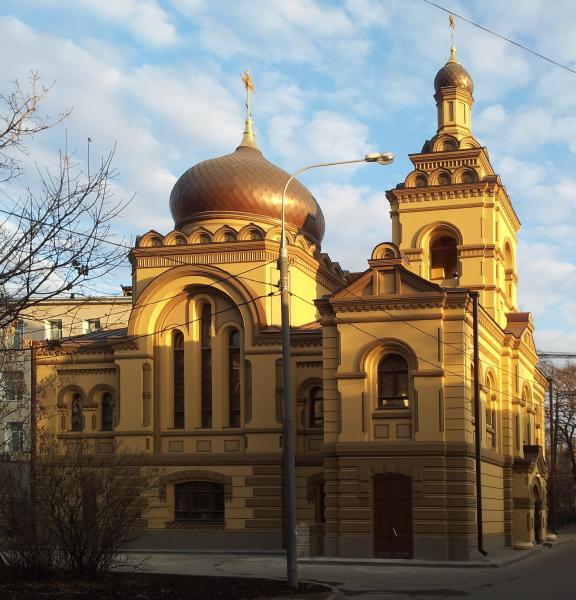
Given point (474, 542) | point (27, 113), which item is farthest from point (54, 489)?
Answer: point (474, 542)

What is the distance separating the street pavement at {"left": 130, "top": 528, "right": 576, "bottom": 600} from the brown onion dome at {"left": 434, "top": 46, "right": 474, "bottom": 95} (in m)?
16.7

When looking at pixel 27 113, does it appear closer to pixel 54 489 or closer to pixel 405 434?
pixel 54 489

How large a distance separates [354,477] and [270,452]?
17.6 feet

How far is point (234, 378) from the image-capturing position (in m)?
34.1

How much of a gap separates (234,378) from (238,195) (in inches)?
275

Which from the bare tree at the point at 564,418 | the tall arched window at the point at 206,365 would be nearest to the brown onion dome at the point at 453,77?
the tall arched window at the point at 206,365

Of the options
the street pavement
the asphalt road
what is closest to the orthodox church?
the street pavement

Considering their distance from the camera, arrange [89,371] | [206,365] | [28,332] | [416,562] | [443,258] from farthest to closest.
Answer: [89,371], [443,258], [206,365], [416,562], [28,332]

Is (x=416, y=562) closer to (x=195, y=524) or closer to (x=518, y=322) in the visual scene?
(x=195, y=524)

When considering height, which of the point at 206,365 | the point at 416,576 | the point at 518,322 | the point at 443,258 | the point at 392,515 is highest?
the point at 443,258

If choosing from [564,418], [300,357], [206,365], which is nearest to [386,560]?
[300,357]

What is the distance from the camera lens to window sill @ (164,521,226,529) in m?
32.7

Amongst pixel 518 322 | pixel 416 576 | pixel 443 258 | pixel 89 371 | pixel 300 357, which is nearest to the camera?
pixel 416 576

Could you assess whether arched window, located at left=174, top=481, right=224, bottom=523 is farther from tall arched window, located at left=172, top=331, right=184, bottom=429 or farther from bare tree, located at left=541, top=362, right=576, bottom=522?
bare tree, located at left=541, top=362, right=576, bottom=522
